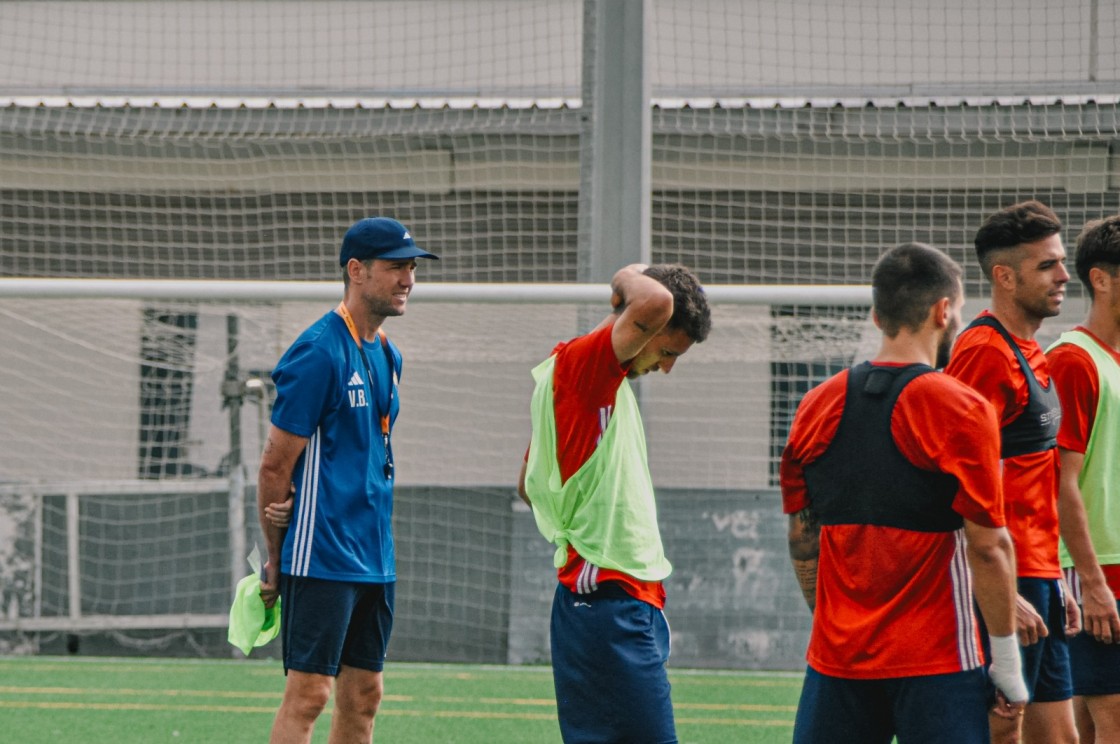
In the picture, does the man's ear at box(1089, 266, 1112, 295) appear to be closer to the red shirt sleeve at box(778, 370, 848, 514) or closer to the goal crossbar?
the red shirt sleeve at box(778, 370, 848, 514)

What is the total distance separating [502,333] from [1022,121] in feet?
12.1

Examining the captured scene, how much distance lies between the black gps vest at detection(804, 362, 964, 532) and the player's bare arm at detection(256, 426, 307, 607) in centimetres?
196

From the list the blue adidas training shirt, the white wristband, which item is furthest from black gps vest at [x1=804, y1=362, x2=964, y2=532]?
the blue adidas training shirt

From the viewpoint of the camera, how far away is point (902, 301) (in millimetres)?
3105

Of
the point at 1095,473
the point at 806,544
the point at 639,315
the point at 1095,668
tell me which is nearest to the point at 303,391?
the point at 639,315

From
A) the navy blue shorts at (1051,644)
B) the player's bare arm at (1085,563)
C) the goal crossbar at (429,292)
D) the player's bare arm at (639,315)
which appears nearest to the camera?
the player's bare arm at (639,315)

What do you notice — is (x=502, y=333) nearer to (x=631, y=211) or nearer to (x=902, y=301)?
(x=631, y=211)

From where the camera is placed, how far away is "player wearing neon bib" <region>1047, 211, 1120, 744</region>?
159 inches

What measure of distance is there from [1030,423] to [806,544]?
0.86 meters

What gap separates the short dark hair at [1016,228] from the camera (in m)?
3.87

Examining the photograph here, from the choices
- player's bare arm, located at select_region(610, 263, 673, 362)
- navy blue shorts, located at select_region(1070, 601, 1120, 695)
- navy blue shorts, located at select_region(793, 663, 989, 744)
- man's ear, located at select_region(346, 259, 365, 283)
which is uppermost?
man's ear, located at select_region(346, 259, 365, 283)

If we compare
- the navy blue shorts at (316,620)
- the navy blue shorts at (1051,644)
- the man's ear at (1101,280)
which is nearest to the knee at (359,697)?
the navy blue shorts at (316,620)

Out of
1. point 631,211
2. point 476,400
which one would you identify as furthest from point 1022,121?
point 476,400

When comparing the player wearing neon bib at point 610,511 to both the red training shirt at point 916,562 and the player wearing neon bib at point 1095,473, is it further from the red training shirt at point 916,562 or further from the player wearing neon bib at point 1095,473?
the player wearing neon bib at point 1095,473
